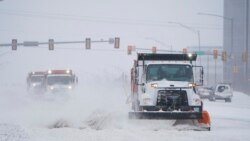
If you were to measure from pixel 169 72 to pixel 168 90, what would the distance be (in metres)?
0.98

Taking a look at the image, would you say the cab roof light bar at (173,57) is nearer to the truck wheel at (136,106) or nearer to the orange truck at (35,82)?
the truck wheel at (136,106)

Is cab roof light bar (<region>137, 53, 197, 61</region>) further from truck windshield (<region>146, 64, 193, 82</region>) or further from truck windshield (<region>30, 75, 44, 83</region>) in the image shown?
truck windshield (<region>30, 75, 44, 83</region>)

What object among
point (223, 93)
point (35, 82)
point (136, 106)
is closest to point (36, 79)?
point (35, 82)

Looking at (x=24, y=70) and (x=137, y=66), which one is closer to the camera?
(x=137, y=66)

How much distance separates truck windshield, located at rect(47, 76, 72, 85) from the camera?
4519 centimetres

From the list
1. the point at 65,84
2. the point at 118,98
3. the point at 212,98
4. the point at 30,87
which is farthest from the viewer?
the point at 212,98

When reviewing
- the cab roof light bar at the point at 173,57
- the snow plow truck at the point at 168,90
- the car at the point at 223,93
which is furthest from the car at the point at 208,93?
the snow plow truck at the point at 168,90

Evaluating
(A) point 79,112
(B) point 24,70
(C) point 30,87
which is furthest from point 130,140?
(B) point 24,70

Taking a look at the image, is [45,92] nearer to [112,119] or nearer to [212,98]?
[212,98]

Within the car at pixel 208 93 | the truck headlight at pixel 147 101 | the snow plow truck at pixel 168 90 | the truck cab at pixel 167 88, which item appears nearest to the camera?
the snow plow truck at pixel 168 90

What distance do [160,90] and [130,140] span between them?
4.85 m

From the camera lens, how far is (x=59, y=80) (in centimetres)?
4559

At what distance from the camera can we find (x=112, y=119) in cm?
2366

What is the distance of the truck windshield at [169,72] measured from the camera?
887 inches
